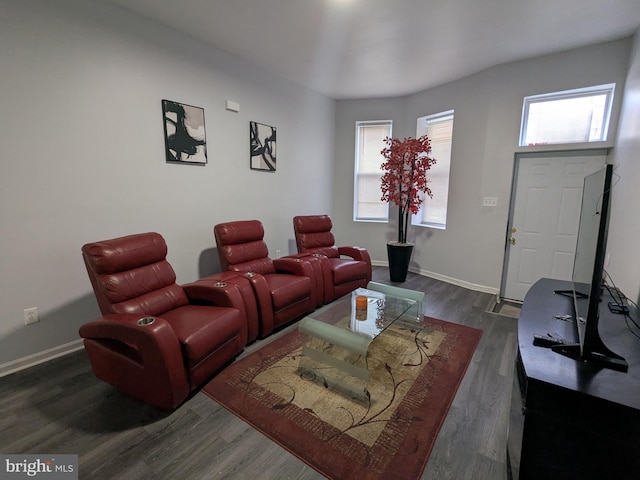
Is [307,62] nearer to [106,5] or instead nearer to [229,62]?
[229,62]

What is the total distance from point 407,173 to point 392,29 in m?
1.88

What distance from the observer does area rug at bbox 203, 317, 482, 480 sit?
1.48 metres

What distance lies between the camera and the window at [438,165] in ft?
14.0

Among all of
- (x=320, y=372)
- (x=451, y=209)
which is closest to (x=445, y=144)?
(x=451, y=209)

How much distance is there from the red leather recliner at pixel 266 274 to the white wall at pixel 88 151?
427mm

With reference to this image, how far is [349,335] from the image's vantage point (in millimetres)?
1929

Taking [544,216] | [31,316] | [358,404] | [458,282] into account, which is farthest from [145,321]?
[544,216]

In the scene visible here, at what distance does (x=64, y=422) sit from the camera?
169cm

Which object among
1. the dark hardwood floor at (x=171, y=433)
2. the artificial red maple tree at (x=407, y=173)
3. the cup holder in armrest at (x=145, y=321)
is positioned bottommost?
the dark hardwood floor at (x=171, y=433)

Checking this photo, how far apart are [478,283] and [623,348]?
9.08 feet

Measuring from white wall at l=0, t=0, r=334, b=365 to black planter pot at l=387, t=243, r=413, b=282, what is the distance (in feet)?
7.74

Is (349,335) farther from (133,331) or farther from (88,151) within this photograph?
(88,151)

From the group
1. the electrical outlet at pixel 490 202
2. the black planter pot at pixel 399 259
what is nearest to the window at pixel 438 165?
the electrical outlet at pixel 490 202

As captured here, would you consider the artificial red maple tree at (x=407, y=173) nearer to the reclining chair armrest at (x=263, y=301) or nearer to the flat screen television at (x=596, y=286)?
the reclining chair armrest at (x=263, y=301)
